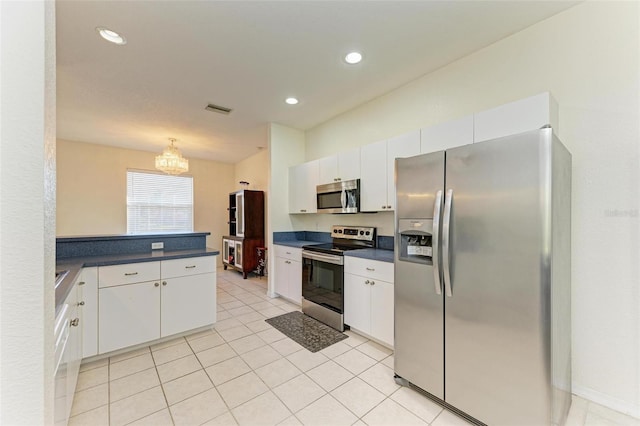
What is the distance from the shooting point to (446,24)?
2082 millimetres

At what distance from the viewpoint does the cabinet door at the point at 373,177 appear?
291cm

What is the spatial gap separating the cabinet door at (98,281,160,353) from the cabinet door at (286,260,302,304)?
5.54ft

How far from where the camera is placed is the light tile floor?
168cm

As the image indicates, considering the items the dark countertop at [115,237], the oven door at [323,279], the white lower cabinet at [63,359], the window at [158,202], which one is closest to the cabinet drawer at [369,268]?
the oven door at [323,279]

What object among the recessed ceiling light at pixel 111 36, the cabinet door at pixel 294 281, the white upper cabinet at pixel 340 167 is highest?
the recessed ceiling light at pixel 111 36

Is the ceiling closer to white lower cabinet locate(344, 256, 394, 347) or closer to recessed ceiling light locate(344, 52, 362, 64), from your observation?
recessed ceiling light locate(344, 52, 362, 64)

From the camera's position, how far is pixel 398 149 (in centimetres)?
273

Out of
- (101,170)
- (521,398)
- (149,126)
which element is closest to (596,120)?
(521,398)

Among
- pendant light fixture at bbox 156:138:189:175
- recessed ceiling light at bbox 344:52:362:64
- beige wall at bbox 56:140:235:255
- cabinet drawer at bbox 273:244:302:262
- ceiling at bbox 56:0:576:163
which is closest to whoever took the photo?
ceiling at bbox 56:0:576:163

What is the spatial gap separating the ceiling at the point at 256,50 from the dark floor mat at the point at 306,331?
2.81 m

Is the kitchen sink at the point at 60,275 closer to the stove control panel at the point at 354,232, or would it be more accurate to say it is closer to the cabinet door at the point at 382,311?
the cabinet door at the point at 382,311

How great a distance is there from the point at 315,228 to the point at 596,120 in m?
3.35

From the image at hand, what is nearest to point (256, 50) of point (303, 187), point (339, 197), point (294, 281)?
point (339, 197)

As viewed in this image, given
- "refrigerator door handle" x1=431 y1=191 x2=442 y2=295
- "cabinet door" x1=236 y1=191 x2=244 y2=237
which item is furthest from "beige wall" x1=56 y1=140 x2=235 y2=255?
"refrigerator door handle" x1=431 y1=191 x2=442 y2=295
